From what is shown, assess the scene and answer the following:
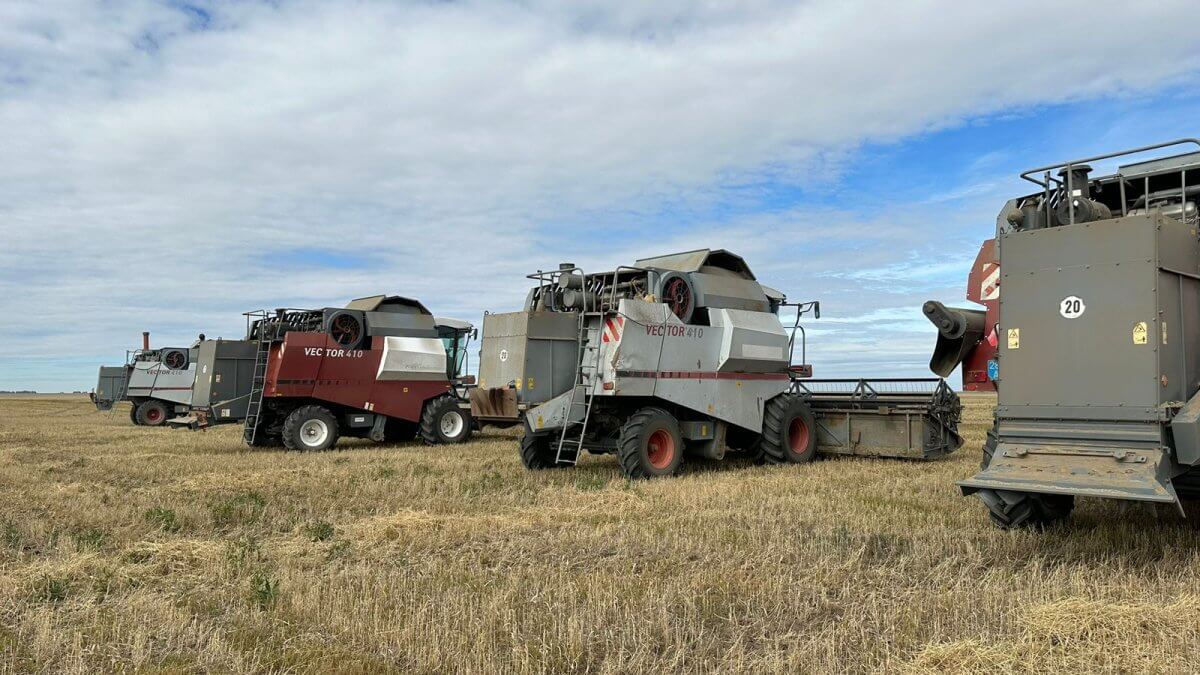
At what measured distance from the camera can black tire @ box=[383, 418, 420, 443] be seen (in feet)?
59.5

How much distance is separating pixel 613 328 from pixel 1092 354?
582 centimetres

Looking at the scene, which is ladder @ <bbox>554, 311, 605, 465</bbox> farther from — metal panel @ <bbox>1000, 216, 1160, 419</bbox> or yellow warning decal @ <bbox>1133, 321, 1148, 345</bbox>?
yellow warning decal @ <bbox>1133, 321, 1148, 345</bbox>

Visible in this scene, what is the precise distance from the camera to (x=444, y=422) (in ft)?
59.7

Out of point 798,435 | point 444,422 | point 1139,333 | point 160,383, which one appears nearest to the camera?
point 1139,333

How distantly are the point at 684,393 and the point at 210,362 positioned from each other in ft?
34.5

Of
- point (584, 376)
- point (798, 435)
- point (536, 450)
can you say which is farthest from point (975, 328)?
point (536, 450)

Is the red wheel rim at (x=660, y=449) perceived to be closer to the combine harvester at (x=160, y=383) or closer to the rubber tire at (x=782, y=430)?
the rubber tire at (x=782, y=430)

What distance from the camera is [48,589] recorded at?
529 centimetres

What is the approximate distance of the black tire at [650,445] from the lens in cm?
1086

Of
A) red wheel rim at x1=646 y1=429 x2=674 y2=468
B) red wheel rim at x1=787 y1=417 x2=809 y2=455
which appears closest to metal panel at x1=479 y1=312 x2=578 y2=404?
red wheel rim at x1=646 y1=429 x2=674 y2=468

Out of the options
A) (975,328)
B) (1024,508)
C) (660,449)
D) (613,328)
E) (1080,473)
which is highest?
(613,328)

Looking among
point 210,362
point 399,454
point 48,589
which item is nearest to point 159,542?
point 48,589

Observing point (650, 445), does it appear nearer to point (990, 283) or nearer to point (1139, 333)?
point (990, 283)

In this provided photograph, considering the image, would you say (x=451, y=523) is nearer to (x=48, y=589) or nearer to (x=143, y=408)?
(x=48, y=589)
